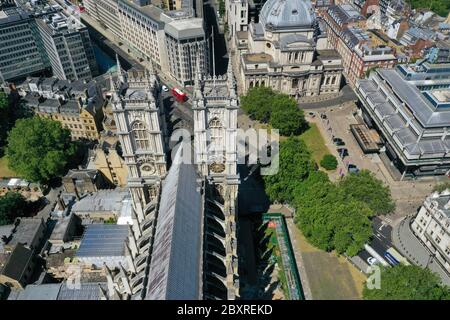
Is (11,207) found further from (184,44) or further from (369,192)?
(369,192)

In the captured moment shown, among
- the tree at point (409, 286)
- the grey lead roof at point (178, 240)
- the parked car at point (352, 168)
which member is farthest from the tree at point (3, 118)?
the tree at point (409, 286)

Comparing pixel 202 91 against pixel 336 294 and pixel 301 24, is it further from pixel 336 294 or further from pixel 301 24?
pixel 301 24

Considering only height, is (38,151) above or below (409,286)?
above

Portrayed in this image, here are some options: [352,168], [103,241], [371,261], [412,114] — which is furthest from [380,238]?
[103,241]

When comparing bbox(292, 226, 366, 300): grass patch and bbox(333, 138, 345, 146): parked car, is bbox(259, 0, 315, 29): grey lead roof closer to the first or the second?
bbox(333, 138, 345, 146): parked car

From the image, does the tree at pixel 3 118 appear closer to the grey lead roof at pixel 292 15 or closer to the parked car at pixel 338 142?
the grey lead roof at pixel 292 15

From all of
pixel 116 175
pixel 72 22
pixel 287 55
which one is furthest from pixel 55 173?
pixel 287 55

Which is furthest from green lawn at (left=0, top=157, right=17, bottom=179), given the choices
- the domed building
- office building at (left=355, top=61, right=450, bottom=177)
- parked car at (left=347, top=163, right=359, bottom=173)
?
office building at (left=355, top=61, right=450, bottom=177)
